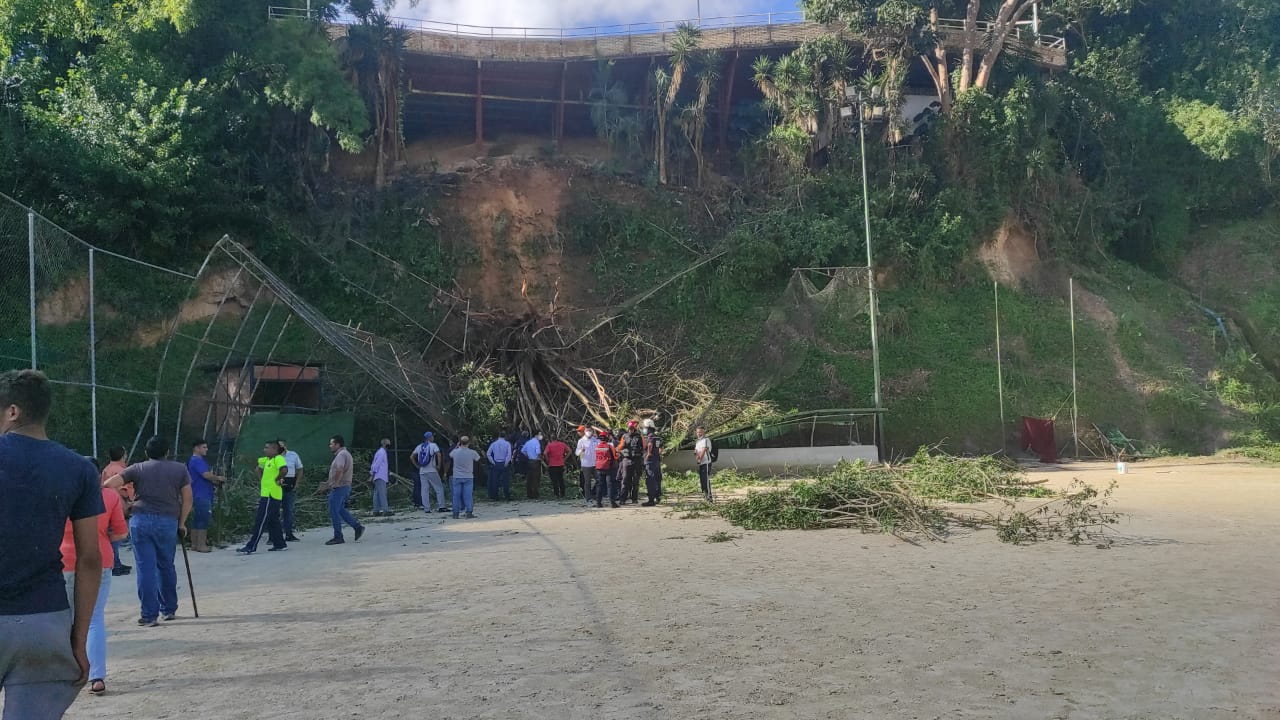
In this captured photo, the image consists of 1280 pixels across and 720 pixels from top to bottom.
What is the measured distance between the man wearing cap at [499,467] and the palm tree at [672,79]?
1893 centimetres

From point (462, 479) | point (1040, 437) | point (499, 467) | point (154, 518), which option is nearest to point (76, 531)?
point (154, 518)

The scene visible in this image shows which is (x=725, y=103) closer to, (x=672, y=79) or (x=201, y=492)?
(x=672, y=79)

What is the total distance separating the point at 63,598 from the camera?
2992 millimetres

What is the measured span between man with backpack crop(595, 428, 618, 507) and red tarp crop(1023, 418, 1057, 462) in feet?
50.5

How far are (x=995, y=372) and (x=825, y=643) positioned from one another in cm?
2510

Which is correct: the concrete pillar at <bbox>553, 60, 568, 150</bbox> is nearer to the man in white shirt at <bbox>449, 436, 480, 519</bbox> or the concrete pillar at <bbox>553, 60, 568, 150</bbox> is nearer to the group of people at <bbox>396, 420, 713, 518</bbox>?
the group of people at <bbox>396, 420, 713, 518</bbox>

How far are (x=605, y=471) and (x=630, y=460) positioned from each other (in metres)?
0.54

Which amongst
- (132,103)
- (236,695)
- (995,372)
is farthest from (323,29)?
(236,695)

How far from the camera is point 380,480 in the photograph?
15.5 metres

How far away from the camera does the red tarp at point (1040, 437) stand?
25547 mm

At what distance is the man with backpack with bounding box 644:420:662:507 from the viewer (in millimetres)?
15656

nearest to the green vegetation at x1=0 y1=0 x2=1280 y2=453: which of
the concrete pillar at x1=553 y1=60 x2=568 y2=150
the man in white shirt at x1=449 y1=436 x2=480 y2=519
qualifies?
the concrete pillar at x1=553 y1=60 x2=568 y2=150

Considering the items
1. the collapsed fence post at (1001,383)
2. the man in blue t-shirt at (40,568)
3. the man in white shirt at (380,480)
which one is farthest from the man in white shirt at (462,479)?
the collapsed fence post at (1001,383)

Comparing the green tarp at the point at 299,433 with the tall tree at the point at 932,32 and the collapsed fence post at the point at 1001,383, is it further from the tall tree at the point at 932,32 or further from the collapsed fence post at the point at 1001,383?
the tall tree at the point at 932,32
